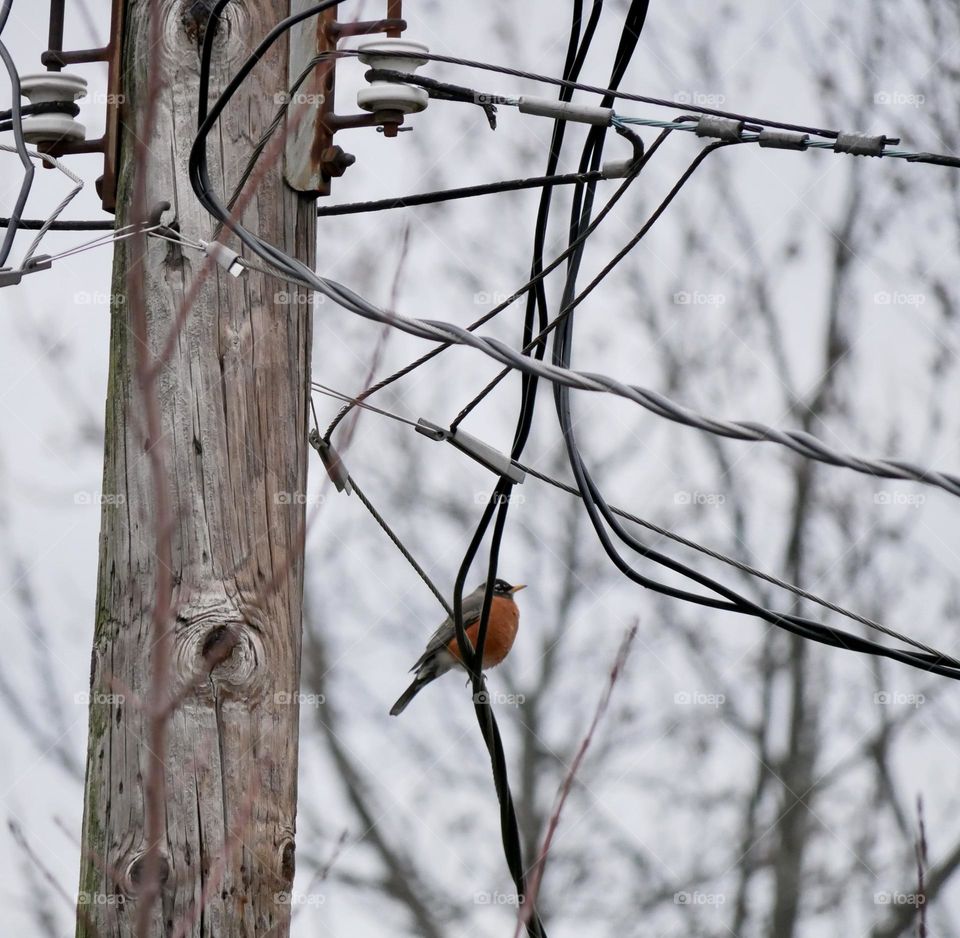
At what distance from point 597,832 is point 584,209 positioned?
10358 millimetres

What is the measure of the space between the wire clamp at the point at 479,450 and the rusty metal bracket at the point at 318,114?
0.65 m

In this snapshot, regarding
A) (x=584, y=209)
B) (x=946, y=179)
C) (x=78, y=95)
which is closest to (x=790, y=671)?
(x=946, y=179)

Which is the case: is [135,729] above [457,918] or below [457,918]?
above

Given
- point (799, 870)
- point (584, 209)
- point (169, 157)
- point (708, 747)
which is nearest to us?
point (169, 157)

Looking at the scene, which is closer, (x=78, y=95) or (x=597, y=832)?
(x=78, y=95)

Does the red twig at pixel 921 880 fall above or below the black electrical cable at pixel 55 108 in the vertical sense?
below

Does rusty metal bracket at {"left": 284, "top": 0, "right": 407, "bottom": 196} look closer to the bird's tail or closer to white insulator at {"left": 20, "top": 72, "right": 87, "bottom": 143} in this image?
white insulator at {"left": 20, "top": 72, "right": 87, "bottom": 143}

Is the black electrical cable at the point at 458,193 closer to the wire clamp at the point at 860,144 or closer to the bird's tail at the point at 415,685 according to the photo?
the wire clamp at the point at 860,144

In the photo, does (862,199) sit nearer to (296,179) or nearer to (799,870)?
(799,870)

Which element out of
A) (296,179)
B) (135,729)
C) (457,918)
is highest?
(296,179)

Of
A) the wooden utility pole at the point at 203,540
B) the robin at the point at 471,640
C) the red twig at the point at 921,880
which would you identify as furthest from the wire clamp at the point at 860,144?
the robin at the point at 471,640

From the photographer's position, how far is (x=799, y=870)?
1212 centimetres

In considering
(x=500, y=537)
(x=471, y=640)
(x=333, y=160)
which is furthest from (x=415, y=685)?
(x=333, y=160)

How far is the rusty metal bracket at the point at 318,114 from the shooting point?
3.36 metres
